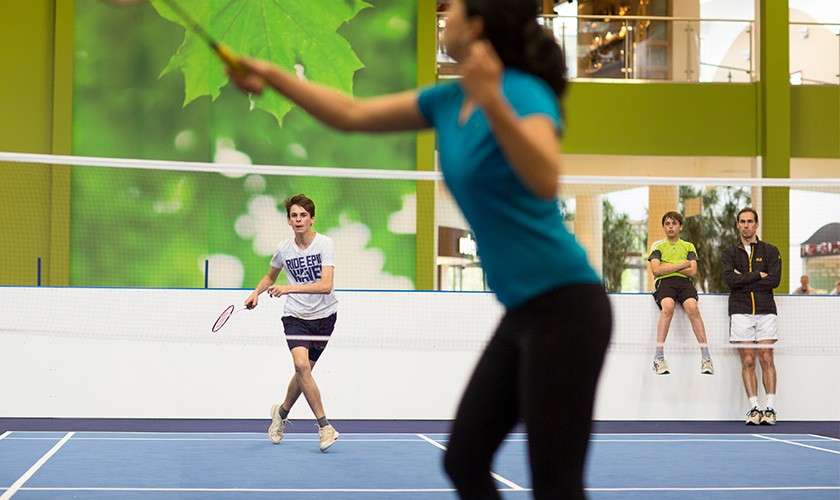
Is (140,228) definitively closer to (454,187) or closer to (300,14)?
(300,14)

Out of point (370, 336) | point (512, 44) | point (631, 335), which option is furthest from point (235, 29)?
point (512, 44)

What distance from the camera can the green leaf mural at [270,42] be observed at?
547 inches

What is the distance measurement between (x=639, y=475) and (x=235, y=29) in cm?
876

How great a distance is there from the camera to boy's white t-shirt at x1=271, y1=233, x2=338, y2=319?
27.0ft

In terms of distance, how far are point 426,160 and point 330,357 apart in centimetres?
403

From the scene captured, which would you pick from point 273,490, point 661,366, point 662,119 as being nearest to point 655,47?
point 662,119

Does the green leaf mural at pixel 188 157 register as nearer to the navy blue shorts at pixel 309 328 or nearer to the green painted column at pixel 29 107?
the green painted column at pixel 29 107

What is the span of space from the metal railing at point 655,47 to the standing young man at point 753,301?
4.59 meters

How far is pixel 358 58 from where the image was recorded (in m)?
14.3

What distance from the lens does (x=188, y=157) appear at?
45.6ft

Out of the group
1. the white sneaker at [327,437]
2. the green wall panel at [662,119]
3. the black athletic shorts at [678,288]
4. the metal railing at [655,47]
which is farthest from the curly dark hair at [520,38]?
the green wall panel at [662,119]

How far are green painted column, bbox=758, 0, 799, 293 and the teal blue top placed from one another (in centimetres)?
1291

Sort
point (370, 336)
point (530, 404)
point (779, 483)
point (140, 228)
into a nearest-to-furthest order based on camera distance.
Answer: point (530, 404)
point (779, 483)
point (370, 336)
point (140, 228)

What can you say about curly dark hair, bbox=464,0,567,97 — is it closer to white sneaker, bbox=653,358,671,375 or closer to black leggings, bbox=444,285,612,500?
black leggings, bbox=444,285,612,500
